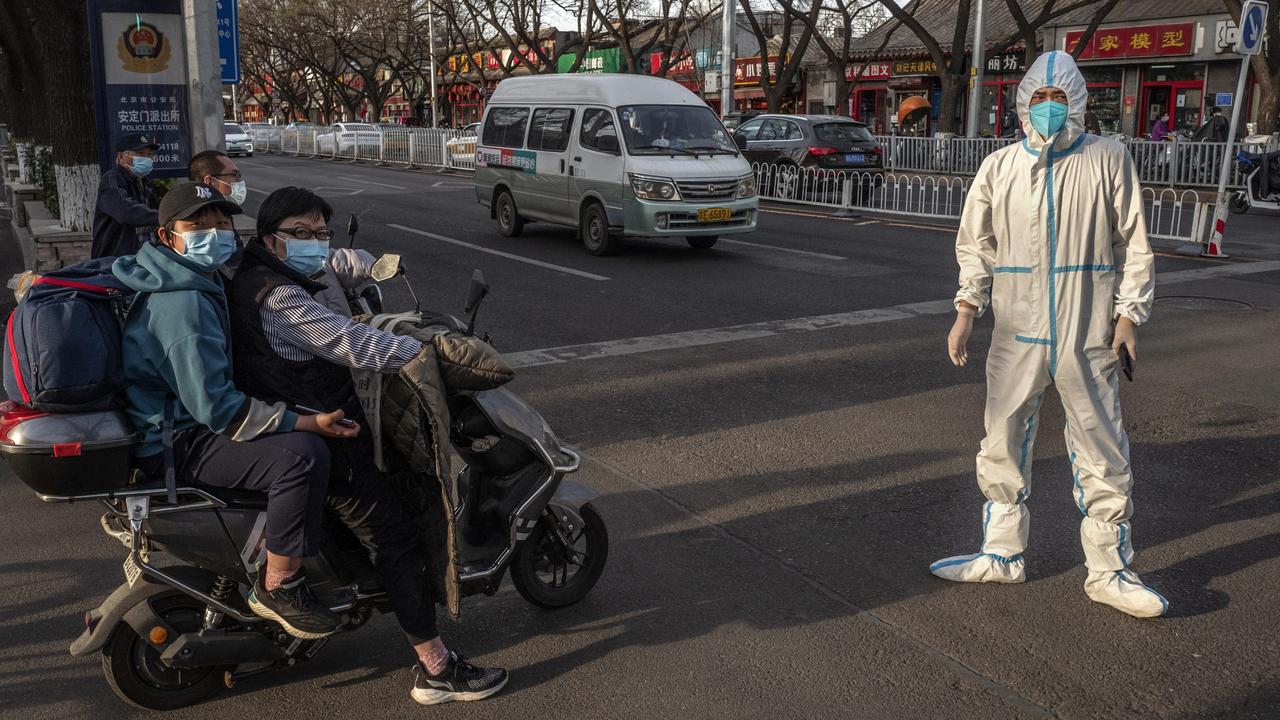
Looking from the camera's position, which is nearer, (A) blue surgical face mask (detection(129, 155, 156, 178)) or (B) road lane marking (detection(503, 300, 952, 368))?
(A) blue surgical face mask (detection(129, 155, 156, 178))

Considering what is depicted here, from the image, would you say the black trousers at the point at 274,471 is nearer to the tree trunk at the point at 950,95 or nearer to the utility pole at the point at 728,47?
the utility pole at the point at 728,47

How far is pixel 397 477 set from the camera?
3666mm

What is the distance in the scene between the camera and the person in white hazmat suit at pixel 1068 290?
412cm

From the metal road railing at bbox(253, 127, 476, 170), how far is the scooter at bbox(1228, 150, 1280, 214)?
640 inches

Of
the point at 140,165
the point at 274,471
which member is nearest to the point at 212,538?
the point at 274,471

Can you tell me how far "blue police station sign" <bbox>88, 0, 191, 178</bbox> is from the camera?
9.75m

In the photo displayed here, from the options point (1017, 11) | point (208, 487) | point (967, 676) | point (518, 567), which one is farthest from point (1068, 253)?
point (1017, 11)

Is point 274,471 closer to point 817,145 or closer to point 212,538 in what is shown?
point 212,538

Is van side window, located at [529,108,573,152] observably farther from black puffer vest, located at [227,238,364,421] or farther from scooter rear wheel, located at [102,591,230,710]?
scooter rear wheel, located at [102,591,230,710]

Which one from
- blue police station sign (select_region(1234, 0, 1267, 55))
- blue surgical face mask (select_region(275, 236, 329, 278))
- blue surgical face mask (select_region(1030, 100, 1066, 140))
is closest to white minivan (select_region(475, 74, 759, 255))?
blue police station sign (select_region(1234, 0, 1267, 55))

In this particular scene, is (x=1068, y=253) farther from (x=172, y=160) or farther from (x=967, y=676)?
(x=172, y=160)

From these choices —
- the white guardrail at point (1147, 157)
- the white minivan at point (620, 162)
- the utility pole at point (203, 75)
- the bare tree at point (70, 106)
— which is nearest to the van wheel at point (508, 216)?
the white minivan at point (620, 162)

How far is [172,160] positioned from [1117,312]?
8.59m

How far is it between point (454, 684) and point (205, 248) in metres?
1.51
